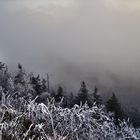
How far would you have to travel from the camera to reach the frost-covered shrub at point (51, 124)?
28.7 feet

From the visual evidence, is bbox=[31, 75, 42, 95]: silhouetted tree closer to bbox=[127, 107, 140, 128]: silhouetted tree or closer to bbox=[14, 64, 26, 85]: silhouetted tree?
bbox=[14, 64, 26, 85]: silhouetted tree

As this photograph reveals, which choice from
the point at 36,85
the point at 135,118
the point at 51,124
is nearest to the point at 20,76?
the point at 36,85

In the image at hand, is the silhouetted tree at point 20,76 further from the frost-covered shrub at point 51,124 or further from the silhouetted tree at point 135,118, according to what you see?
the frost-covered shrub at point 51,124

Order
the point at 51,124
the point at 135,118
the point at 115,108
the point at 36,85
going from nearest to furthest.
→ the point at 51,124 → the point at 36,85 → the point at 115,108 → the point at 135,118

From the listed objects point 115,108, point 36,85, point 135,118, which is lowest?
point 135,118

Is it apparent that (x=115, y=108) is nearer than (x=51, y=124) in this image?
No

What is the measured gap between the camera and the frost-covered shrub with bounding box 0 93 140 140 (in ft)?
28.7

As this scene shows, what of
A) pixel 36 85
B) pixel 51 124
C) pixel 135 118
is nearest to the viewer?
pixel 51 124

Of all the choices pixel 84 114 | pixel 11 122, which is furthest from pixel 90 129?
pixel 11 122

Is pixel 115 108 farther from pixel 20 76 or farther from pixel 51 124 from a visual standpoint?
pixel 51 124

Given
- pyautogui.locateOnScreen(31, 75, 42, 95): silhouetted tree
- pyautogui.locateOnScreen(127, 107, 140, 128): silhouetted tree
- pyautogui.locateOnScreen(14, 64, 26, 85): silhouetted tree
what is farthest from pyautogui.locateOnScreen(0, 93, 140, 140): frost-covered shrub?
pyautogui.locateOnScreen(127, 107, 140, 128): silhouetted tree

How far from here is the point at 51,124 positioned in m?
9.39

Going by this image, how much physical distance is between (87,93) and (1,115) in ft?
215

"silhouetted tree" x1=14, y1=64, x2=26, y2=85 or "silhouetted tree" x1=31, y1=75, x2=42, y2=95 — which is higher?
"silhouetted tree" x1=14, y1=64, x2=26, y2=85
